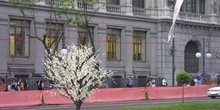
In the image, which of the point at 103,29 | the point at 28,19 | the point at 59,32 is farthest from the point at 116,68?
the point at 28,19

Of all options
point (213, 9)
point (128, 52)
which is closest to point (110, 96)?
point (128, 52)

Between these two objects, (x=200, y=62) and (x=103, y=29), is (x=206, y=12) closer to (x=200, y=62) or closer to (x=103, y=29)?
(x=200, y=62)

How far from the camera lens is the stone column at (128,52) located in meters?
56.9

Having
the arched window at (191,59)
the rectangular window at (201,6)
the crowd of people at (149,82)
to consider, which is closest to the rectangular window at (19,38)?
the crowd of people at (149,82)

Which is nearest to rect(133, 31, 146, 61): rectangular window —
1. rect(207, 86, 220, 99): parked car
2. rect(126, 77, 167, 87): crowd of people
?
rect(126, 77, 167, 87): crowd of people

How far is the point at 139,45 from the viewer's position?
194 ft

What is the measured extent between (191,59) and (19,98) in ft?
103

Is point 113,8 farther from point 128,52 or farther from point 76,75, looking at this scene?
point 76,75

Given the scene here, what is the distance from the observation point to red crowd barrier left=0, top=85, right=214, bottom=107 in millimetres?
35812

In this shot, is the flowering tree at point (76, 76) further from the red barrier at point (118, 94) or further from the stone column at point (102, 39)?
the stone column at point (102, 39)

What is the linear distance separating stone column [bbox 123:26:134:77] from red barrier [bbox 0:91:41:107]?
68.1ft

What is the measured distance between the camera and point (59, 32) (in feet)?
167

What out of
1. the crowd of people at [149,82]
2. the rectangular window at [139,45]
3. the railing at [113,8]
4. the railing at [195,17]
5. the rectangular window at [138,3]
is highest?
the rectangular window at [138,3]

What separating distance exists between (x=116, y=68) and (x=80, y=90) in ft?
115
